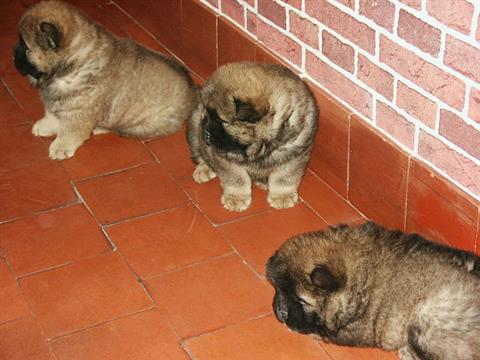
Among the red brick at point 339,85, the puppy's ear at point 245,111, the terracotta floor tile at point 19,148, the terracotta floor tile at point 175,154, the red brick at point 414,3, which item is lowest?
the terracotta floor tile at point 175,154

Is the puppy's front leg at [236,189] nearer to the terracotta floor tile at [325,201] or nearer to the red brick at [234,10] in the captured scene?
the terracotta floor tile at [325,201]

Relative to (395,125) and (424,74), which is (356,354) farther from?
(424,74)

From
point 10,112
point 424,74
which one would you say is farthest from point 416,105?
point 10,112

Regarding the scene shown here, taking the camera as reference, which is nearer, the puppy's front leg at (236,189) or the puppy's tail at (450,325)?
the puppy's tail at (450,325)

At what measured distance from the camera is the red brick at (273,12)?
386cm

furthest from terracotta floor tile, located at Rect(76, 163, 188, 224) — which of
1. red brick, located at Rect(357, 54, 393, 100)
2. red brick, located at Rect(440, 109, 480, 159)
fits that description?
red brick, located at Rect(440, 109, 480, 159)

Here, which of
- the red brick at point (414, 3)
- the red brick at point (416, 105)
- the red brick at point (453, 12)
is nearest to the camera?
the red brick at point (453, 12)

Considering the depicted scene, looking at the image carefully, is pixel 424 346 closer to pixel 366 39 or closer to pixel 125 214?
pixel 366 39

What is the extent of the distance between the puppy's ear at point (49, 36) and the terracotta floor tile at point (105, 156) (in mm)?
575

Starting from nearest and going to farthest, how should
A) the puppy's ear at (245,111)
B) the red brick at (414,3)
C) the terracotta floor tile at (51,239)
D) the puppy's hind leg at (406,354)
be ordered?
1. the puppy's hind leg at (406,354)
2. the red brick at (414,3)
3. the puppy's ear at (245,111)
4. the terracotta floor tile at (51,239)

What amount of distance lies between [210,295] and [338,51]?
3.91 feet

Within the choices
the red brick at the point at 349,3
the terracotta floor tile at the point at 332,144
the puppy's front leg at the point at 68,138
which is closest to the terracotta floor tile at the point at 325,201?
the terracotta floor tile at the point at 332,144

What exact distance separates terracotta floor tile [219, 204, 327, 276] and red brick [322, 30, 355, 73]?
27.5 inches

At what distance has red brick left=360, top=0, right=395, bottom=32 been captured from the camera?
3.09 metres
